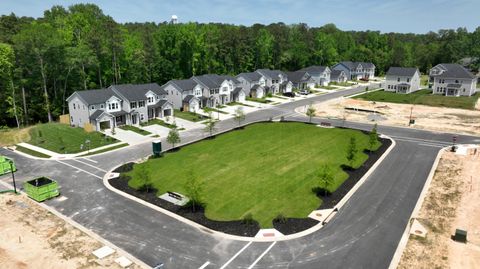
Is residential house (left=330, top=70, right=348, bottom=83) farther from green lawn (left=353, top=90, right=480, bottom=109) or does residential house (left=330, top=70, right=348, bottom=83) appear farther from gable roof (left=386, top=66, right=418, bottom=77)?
green lawn (left=353, top=90, right=480, bottom=109)

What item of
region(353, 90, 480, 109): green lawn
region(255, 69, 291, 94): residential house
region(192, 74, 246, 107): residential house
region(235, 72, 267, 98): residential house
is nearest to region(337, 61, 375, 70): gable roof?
region(353, 90, 480, 109): green lawn

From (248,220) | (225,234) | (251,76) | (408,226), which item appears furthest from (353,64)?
(225,234)

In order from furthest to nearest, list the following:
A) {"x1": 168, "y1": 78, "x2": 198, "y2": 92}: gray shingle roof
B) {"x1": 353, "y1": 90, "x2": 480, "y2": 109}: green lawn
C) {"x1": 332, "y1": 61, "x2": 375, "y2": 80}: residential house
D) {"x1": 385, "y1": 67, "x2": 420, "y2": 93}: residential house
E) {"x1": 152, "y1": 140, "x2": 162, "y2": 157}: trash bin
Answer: {"x1": 332, "y1": 61, "x2": 375, "y2": 80}: residential house → {"x1": 385, "y1": 67, "x2": 420, "y2": 93}: residential house → {"x1": 353, "y1": 90, "x2": 480, "y2": 109}: green lawn → {"x1": 168, "y1": 78, "x2": 198, "y2": 92}: gray shingle roof → {"x1": 152, "y1": 140, "x2": 162, "y2": 157}: trash bin

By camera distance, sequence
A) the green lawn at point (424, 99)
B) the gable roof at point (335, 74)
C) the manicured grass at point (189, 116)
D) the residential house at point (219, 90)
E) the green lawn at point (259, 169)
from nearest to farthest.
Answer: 1. the green lawn at point (259, 169)
2. the manicured grass at point (189, 116)
3. the residential house at point (219, 90)
4. the green lawn at point (424, 99)
5. the gable roof at point (335, 74)

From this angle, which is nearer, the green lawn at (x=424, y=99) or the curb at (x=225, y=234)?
the curb at (x=225, y=234)

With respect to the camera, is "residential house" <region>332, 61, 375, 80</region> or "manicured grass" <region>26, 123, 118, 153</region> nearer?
"manicured grass" <region>26, 123, 118, 153</region>

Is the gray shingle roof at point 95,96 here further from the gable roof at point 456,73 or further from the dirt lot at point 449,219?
the gable roof at point 456,73

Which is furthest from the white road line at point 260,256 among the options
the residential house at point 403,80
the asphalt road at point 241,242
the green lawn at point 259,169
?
the residential house at point 403,80
